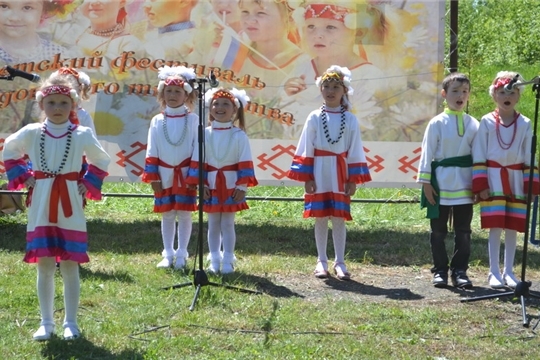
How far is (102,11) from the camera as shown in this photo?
28.8 ft

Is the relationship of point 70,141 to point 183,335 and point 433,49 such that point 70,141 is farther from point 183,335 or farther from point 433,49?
point 433,49

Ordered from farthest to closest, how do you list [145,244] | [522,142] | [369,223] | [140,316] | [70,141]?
[369,223] → [145,244] → [522,142] → [140,316] → [70,141]

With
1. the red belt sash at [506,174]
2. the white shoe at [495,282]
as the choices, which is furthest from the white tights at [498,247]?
the red belt sash at [506,174]

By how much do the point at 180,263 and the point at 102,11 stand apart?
306 centimetres

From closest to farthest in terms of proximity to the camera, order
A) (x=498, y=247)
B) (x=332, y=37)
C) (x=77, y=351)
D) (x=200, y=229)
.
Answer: (x=77, y=351)
(x=200, y=229)
(x=498, y=247)
(x=332, y=37)

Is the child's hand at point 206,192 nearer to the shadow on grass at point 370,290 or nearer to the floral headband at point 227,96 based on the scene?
the floral headband at point 227,96

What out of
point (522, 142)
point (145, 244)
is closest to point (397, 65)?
point (522, 142)

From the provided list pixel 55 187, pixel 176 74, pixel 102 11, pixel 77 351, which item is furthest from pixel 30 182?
pixel 102 11

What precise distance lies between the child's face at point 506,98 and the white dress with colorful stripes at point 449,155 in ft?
0.97

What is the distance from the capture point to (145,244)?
332 inches

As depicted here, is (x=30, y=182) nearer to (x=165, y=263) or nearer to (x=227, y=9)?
(x=165, y=263)

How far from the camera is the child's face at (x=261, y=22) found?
875 centimetres

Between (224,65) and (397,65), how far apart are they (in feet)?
5.78

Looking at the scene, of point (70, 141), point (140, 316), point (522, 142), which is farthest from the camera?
point (522, 142)
